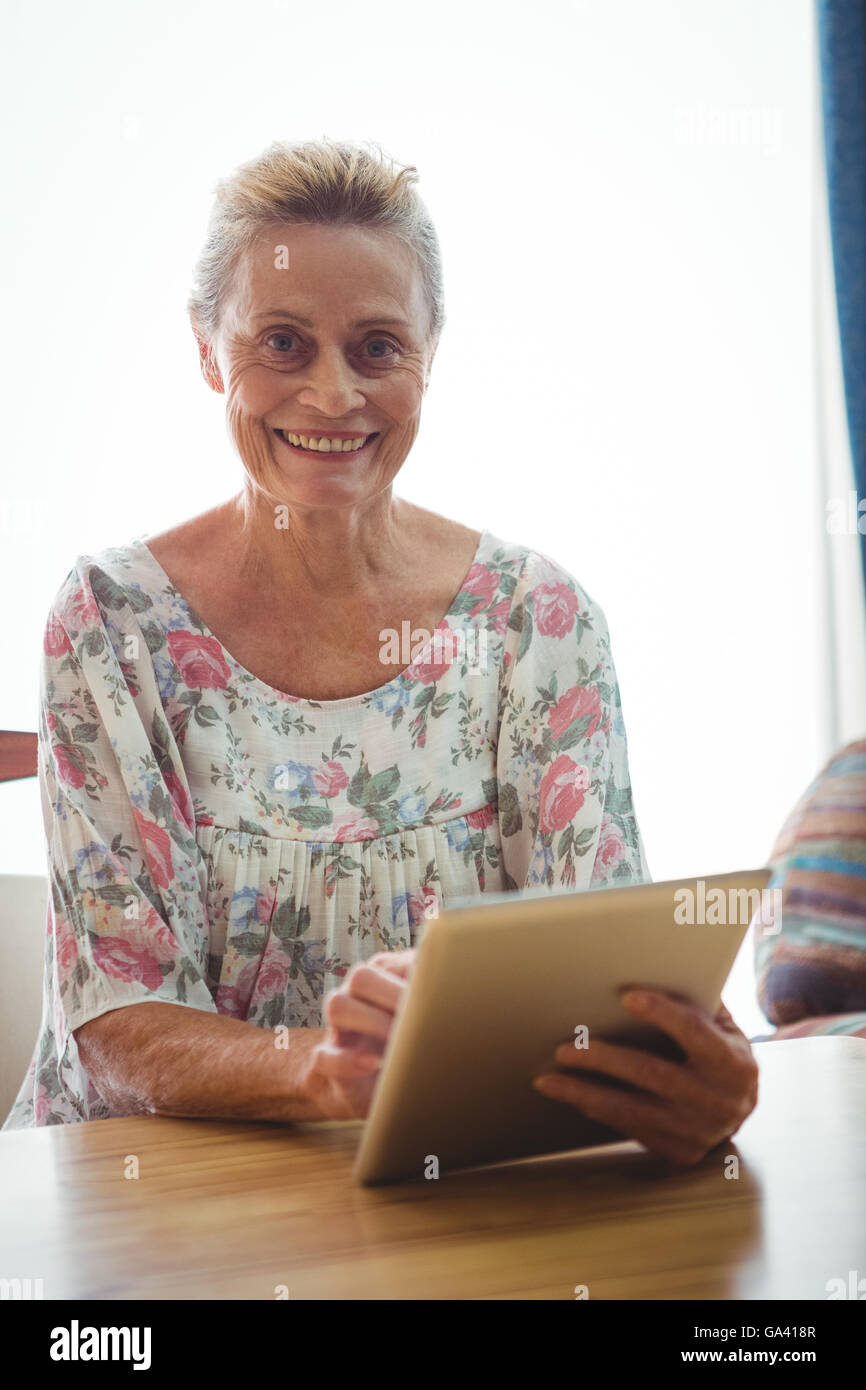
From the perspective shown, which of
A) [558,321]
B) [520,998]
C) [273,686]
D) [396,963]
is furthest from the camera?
[558,321]

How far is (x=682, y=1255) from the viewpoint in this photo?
2.01 ft

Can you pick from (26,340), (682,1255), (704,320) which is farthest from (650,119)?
(682,1255)

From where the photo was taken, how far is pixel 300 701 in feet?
4.21

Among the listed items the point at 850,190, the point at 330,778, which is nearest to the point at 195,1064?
the point at 330,778

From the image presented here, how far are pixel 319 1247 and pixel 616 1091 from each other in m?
0.19

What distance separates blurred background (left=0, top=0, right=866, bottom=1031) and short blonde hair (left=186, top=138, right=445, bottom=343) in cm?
144

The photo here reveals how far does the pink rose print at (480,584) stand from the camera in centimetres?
137

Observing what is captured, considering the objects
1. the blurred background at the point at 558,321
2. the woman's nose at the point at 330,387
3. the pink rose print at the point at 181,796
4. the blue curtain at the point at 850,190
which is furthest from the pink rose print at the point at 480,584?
the blue curtain at the point at 850,190

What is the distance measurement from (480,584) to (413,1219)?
0.82 metres

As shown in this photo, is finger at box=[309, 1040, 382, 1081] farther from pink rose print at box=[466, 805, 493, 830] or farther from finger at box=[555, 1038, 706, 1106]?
pink rose print at box=[466, 805, 493, 830]

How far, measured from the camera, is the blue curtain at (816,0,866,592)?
3.06 meters

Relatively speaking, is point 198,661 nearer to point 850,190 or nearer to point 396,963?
point 396,963

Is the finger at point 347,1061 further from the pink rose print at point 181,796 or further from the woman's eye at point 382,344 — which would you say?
the woman's eye at point 382,344

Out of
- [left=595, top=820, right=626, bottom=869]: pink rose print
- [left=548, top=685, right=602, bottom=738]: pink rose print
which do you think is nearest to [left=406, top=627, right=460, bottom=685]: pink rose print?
[left=548, top=685, right=602, bottom=738]: pink rose print
